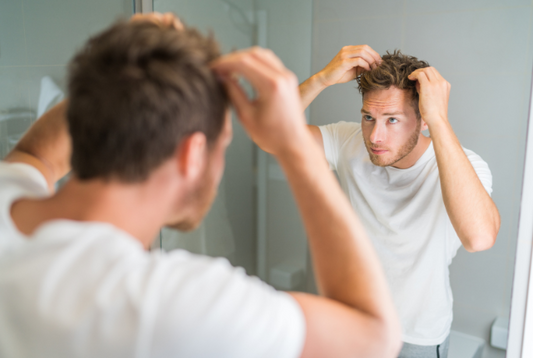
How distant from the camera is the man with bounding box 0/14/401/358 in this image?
414mm

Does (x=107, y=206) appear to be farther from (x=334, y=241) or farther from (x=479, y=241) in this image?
(x=479, y=241)

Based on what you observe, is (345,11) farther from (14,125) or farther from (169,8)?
(14,125)

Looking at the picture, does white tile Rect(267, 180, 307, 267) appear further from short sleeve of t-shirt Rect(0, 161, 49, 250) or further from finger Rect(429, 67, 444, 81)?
short sleeve of t-shirt Rect(0, 161, 49, 250)

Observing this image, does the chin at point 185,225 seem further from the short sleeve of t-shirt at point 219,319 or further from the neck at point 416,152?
the neck at point 416,152

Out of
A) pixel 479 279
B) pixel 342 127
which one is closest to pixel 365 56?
pixel 342 127

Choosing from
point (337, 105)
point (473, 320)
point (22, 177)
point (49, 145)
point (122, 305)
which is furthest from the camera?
point (337, 105)

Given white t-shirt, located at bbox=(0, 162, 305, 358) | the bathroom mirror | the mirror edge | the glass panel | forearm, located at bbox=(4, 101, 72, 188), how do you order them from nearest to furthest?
white t-shirt, located at bbox=(0, 162, 305, 358) < forearm, located at bbox=(4, 101, 72, 188) < the mirror edge < the bathroom mirror < the glass panel

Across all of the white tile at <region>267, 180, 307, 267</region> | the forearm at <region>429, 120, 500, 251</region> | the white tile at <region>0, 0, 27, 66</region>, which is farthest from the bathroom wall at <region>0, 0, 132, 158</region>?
the forearm at <region>429, 120, 500, 251</region>

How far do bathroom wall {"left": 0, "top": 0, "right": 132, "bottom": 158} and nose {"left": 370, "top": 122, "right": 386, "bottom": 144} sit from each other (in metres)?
0.93

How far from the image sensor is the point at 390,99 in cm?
130

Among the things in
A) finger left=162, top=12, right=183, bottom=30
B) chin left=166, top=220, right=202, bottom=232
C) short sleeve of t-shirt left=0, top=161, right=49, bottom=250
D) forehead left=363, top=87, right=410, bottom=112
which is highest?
finger left=162, top=12, right=183, bottom=30

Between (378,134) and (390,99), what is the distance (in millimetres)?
115

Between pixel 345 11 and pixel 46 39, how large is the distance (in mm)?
952

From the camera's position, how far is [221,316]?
416 millimetres
